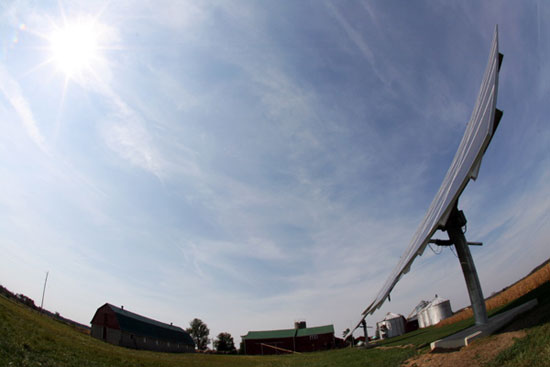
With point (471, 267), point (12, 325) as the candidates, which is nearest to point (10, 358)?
point (12, 325)

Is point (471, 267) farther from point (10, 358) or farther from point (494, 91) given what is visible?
point (10, 358)

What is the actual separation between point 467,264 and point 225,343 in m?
107

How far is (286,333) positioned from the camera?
3393 inches

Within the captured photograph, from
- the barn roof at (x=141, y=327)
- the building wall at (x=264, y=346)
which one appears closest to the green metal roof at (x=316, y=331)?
the building wall at (x=264, y=346)

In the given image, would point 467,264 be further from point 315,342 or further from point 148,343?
point 315,342

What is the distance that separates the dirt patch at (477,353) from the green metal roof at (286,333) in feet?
259

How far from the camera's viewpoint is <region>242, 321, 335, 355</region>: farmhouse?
80725 millimetres

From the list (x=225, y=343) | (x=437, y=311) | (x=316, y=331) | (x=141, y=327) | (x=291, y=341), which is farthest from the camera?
(x=225, y=343)

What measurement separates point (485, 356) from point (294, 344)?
81622 mm

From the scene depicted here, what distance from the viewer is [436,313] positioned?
6644cm

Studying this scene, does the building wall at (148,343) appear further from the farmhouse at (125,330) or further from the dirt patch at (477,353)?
the dirt patch at (477,353)

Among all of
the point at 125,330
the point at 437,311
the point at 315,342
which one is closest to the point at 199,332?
the point at 315,342

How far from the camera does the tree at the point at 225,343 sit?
10208 centimetres

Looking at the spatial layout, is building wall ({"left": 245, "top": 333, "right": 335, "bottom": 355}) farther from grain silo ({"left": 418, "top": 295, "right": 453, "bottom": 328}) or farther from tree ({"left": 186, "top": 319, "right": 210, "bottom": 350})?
tree ({"left": 186, "top": 319, "right": 210, "bottom": 350})
